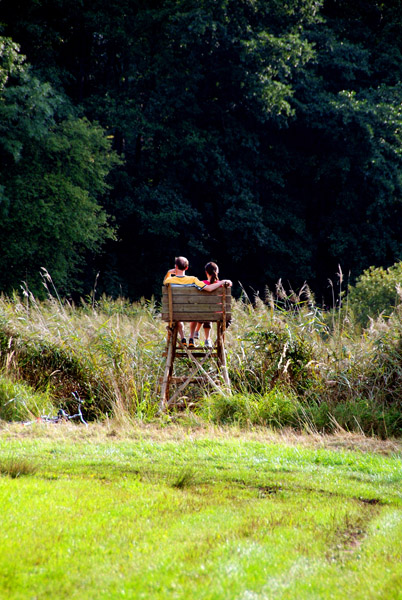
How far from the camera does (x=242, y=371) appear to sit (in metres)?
9.01

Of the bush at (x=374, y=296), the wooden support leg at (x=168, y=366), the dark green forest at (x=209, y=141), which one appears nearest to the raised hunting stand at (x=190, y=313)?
the wooden support leg at (x=168, y=366)

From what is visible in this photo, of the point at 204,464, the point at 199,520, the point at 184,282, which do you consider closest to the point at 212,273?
the point at 184,282

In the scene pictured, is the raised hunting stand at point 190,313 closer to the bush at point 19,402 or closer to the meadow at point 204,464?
the meadow at point 204,464

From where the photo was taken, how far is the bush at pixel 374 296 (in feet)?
50.3

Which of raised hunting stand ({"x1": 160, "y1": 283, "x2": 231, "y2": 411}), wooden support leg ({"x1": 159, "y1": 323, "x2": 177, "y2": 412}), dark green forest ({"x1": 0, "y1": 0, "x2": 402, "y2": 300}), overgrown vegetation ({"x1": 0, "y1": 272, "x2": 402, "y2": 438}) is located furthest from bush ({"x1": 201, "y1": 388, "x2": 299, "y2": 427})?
dark green forest ({"x1": 0, "y1": 0, "x2": 402, "y2": 300})

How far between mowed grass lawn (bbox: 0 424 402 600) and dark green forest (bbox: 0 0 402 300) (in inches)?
671

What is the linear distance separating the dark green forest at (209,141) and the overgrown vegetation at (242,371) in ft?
42.0

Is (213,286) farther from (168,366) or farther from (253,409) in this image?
(253,409)

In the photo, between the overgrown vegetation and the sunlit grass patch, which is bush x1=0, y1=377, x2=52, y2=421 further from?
the sunlit grass patch

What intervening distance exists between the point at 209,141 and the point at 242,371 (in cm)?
1931

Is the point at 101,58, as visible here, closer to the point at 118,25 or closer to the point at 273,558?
the point at 118,25

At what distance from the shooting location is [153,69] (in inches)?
1017

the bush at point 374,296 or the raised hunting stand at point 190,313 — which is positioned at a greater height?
the raised hunting stand at point 190,313

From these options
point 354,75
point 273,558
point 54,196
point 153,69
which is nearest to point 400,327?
point 273,558
